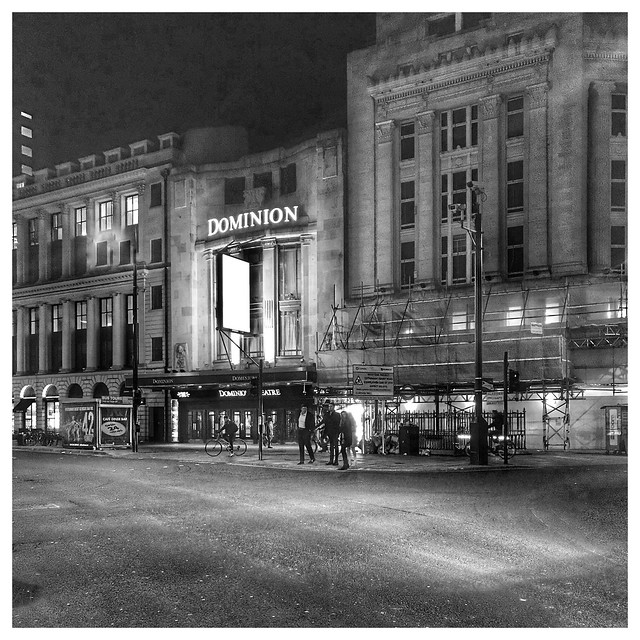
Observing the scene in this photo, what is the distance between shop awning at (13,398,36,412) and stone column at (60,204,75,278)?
7.31m

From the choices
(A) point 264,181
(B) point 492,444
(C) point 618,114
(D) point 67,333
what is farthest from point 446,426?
(D) point 67,333

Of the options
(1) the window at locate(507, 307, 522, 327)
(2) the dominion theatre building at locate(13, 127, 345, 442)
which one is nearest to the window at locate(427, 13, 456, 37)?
(2) the dominion theatre building at locate(13, 127, 345, 442)

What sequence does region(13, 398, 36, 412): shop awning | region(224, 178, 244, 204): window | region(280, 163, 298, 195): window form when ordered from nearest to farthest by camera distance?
1. region(13, 398, 36, 412): shop awning
2. region(280, 163, 298, 195): window
3. region(224, 178, 244, 204): window

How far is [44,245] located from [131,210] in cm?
723

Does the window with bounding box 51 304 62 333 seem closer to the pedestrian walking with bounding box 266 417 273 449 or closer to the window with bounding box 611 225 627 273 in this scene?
the pedestrian walking with bounding box 266 417 273 449

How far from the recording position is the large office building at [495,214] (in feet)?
81.1

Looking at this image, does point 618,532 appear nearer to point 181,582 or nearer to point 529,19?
point 181,582

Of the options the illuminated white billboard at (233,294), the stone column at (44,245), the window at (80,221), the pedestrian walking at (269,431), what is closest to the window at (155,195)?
the window at (80,221)

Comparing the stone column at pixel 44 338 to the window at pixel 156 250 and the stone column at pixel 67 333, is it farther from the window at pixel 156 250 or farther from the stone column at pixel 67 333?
the window at pixel 156 250

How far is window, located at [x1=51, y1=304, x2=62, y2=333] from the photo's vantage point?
30830 millimetres

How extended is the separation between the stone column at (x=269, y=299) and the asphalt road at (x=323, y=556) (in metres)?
17.6

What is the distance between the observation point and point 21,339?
30.8 m

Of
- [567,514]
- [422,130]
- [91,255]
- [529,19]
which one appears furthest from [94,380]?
[567,514]

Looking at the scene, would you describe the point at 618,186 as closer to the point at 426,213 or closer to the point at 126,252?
the point at 426,213
